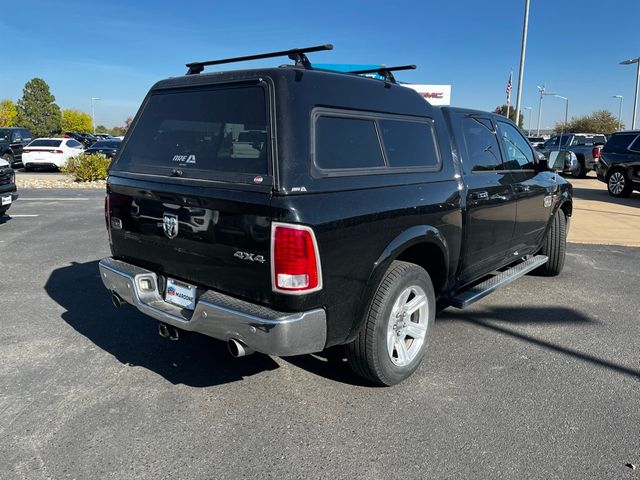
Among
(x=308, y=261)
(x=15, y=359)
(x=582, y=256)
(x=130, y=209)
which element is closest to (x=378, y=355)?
(x=308, y=261)

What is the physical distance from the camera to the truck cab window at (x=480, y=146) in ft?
14.1

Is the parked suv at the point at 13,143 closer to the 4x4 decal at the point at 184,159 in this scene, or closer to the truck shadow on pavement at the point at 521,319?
the 4x4 decal at the point at 184,159

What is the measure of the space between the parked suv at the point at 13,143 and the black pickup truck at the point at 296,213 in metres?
22.0

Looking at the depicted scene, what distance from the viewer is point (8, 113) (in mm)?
66625

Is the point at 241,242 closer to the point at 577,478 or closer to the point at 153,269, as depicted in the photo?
the point at 153,269

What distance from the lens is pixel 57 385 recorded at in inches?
135

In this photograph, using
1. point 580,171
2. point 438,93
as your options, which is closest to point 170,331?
A: point 438,93

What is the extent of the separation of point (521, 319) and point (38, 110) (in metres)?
65.6

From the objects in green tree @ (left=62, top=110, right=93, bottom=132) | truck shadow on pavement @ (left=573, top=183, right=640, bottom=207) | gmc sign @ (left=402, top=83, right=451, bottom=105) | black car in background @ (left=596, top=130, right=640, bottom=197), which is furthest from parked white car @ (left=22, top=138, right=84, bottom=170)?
green tree @ (left=62, top=110, right=93, bottom=132)

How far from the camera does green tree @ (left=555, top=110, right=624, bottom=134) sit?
66.3 metres

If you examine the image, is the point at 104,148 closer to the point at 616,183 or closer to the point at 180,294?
the point at 616,183

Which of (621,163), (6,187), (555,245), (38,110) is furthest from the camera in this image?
(38,110)

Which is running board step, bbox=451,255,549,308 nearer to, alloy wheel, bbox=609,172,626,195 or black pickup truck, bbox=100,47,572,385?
black pickup truck, bbox=100,47,572,385

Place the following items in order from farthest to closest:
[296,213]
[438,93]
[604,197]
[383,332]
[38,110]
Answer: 1. [38,110]
2. [438,93]
3. [604,197]
4. [383,332]
5. [296,213]
